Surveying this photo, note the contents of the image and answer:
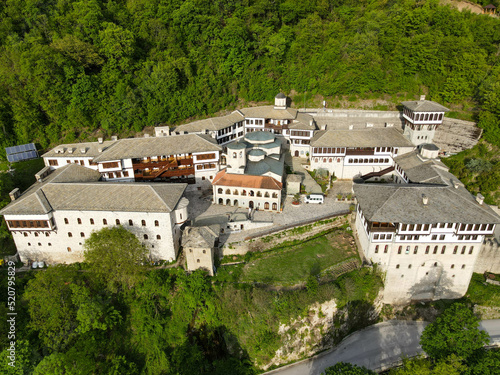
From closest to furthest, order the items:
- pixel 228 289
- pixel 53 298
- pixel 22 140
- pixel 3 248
A: 1. pixel 53 298
2. pixel 228 289
3. pixel 3 248
4. pixel 22 140

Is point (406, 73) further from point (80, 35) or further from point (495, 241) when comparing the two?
point (80, 35)

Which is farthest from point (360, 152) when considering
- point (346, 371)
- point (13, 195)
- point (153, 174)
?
point (13, 195)

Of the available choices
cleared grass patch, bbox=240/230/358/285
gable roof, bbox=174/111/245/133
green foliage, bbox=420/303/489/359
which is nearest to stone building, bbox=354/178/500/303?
cleared grass patch, bbox=240/230/358/285

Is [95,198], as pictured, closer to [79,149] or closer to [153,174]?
[153,174]

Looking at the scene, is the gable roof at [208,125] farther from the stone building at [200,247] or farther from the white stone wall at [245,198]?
the stone building at [200,247]

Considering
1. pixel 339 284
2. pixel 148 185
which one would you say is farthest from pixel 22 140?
pixel 339 284

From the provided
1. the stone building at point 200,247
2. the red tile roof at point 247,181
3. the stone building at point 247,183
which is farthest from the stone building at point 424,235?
the stone building at point 200,247
